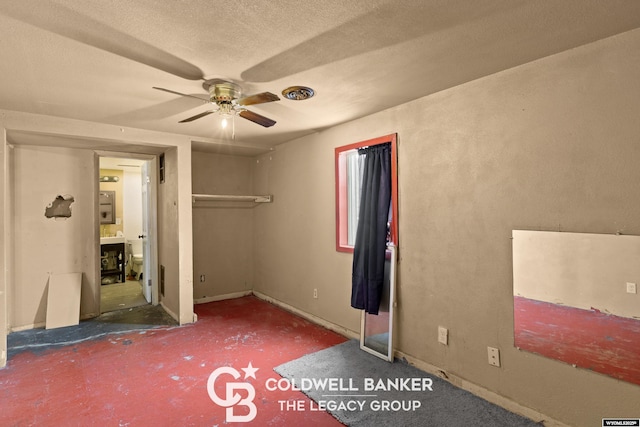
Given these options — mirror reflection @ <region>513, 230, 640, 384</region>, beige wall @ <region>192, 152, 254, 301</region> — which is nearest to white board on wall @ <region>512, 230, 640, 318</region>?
mirror reflection @ <region>513, 230, 640, 384</region>

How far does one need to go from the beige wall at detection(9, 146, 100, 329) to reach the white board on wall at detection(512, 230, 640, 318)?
4847 millimetres

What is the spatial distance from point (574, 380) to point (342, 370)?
1.61 metres

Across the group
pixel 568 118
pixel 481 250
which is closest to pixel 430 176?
pixel 481 250

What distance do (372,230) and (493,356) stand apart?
1.39 metres

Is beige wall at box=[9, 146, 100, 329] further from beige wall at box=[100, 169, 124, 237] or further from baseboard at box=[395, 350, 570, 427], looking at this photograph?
baseboard at box=[395, 350, 570, 427]

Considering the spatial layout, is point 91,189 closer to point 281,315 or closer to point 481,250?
point 281,315

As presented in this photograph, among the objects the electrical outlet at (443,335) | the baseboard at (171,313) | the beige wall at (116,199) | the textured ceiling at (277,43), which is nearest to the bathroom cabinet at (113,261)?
the beige wall at (116,199)

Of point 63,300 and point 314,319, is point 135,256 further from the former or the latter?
point 314,319

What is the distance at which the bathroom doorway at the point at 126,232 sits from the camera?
15.8ft

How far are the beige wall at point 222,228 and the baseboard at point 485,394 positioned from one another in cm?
311

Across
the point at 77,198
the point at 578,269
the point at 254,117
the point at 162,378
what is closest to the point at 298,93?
the point at 254,117

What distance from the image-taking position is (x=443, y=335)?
263 centimetres

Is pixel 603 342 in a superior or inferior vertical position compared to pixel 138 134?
inferior

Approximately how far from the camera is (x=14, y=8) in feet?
4.83
